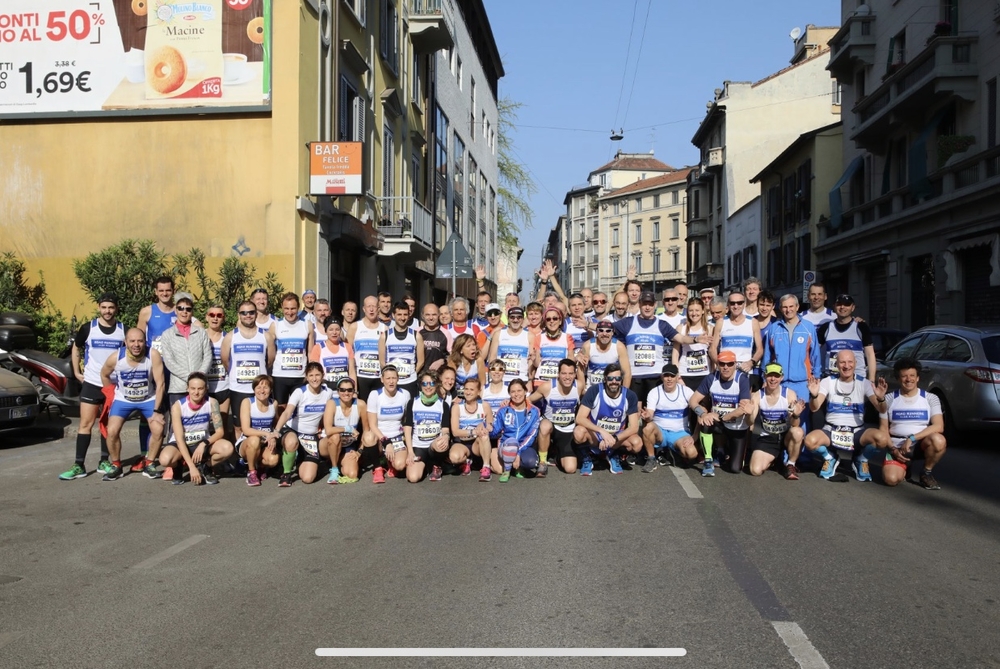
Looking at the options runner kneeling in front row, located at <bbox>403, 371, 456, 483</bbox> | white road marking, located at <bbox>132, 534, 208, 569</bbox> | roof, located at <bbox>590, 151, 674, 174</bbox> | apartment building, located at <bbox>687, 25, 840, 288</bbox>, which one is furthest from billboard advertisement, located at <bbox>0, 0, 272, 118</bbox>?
roof, located at <bbox>590, 151, 674, 174</bbox>

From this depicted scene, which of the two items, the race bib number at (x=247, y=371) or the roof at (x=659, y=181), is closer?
the race bib number at (x=247, y=371)

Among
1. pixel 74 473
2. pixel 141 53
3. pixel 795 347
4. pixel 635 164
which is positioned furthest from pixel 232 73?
pixel 635 164

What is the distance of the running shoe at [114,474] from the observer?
9.22m

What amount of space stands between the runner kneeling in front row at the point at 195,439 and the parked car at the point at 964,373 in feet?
29.1

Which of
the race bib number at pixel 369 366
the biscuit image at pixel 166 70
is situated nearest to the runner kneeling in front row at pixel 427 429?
the race bib number at pixel 369 366

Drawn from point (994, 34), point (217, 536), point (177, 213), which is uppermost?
point (994, 34)

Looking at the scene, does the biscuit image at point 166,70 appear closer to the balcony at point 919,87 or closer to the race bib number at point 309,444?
the race bib number at point 309,444

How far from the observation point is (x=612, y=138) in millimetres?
54625

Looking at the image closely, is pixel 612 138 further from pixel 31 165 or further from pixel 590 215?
pixel 590 215

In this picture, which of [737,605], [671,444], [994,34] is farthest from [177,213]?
[994,34]

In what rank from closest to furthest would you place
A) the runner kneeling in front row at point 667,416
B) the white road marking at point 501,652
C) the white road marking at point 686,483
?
1. the white road marking at point 501,652
2. the white road marking at point 686,483
3. the runner kneeling in front row at point 667,416

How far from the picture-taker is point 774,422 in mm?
9469

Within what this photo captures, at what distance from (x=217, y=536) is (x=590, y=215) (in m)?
99.8

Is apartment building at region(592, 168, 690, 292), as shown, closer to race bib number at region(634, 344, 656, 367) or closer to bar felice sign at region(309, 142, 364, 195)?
bar felice sign at region(309, 142, 364, 195)
